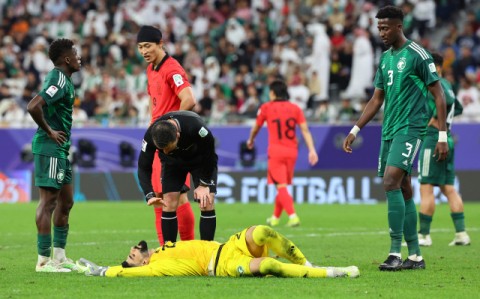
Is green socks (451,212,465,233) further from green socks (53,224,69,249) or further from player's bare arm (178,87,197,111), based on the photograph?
green socks (53,224,69,249)

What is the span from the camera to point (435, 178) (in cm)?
869

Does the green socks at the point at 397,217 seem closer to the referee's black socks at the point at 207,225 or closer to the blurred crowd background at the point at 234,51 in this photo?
the referee's black socks at the point at 207,225

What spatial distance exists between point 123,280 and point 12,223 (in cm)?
708

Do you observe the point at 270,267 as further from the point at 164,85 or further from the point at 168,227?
the point at 164,85

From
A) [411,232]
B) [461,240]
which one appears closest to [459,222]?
[461,240]

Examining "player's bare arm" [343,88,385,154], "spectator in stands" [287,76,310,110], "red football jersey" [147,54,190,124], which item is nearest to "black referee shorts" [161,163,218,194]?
"red football jersey" [147,54,190,124]

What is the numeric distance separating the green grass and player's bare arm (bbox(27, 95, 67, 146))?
1.32m

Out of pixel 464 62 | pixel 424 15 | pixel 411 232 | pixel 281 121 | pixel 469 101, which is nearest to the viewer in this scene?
pixel 411 232

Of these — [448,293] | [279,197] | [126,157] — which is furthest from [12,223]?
[448,293]

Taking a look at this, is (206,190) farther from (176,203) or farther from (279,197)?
(279,197)

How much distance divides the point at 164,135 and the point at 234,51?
1622 centimetres

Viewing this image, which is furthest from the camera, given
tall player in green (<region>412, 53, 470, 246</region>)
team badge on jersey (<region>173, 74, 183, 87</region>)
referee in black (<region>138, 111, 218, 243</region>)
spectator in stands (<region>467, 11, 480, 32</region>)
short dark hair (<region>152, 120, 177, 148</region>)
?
spectator in stands (<region>467, 11, 480, 32</region>)

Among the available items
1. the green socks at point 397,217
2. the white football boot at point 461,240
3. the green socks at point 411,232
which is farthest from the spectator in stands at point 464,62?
the green socks at point 397,217

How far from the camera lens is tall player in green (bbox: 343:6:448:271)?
601 centimetres
